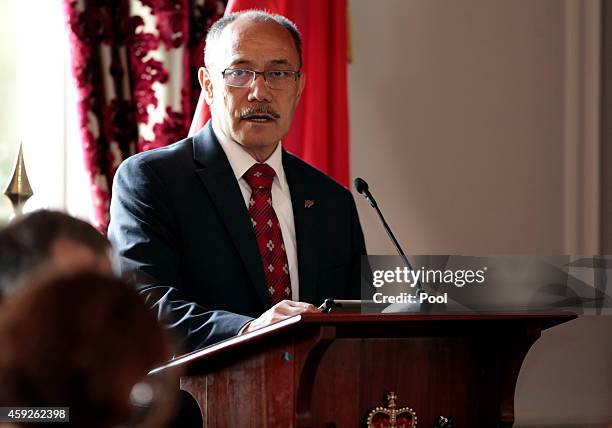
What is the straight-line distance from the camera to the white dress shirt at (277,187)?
324 centimetres

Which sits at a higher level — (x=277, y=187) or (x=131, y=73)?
(x=131, y=73)

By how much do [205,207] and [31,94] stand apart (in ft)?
4.36

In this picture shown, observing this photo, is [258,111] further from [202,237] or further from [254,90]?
[202,237]

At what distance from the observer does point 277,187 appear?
11.1ft

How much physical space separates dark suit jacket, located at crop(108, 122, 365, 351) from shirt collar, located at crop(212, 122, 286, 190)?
0.04 meters

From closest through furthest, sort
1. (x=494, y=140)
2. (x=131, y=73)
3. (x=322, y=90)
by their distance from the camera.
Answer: (x=131, y=73), (x=322, y=90), (x=494, y=140)

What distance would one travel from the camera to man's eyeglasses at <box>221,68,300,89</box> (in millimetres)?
3422

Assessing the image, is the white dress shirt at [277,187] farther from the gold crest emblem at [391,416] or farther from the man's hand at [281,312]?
the gold crest emblem at [391,416]

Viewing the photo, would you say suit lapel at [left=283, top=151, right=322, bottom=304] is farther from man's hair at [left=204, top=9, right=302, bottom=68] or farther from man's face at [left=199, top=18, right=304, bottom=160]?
man's hair at [left=204, top=9, right=302, bottom=68]

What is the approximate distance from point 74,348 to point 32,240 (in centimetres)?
22

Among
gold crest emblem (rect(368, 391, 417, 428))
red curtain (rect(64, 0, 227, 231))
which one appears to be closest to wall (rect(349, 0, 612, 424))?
red curtain (rect(64, 0, 227, 231))

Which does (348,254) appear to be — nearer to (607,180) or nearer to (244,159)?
(244,159)

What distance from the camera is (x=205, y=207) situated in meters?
3.16

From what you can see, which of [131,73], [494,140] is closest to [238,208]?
[131,73]
